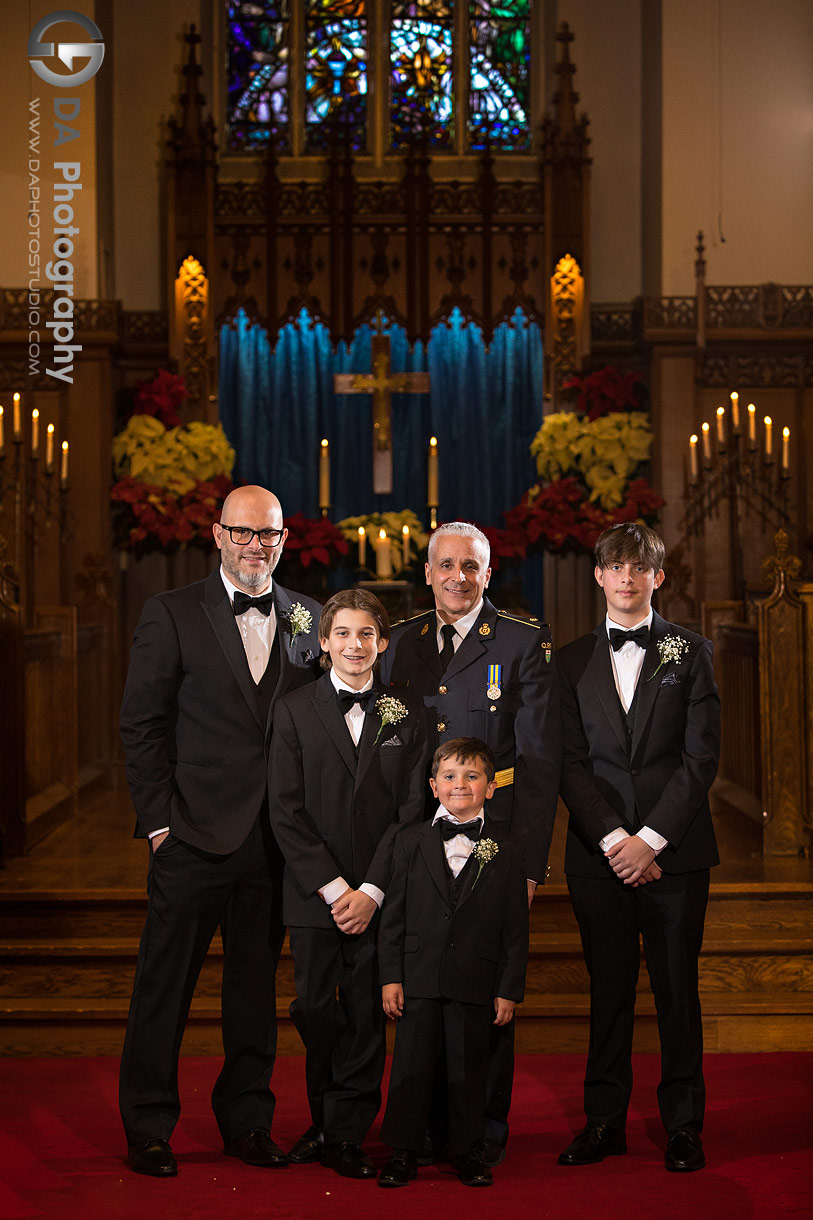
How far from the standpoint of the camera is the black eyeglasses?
313 centimetres

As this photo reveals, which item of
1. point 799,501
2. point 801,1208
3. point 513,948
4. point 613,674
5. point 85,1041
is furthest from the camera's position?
point 799,501

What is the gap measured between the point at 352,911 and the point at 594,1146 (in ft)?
2.62

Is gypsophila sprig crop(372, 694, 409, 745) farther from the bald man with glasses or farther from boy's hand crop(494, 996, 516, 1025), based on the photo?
boy's hand crop(494, 996, 516, 1025)

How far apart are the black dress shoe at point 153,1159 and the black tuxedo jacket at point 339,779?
59 centimetres

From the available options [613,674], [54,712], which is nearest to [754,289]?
[54,712]

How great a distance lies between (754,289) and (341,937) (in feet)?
20.0

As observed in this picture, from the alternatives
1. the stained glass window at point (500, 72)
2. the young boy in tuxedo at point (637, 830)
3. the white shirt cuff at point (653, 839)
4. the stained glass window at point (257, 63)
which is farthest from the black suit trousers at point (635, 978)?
the stained glass window at point (257, 63)

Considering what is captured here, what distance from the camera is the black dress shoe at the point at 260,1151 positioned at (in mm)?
2998

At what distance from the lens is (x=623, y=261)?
8.56 meters

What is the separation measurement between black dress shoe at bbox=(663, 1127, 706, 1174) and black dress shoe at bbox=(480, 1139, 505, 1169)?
0.38 metres

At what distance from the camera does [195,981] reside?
311 centimetres

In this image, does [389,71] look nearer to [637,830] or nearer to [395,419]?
[395,419]

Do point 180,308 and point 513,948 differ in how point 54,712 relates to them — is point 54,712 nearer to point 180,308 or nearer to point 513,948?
point 180,308

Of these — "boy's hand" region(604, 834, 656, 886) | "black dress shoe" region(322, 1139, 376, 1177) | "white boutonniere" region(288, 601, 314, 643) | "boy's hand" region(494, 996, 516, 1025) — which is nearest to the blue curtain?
"white boutonniere" region(288, 601, 314, 643)
